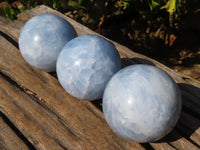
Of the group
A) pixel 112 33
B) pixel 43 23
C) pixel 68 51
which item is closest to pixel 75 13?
pixel 112 33

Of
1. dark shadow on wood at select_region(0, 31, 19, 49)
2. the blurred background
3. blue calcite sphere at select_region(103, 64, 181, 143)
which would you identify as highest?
blue calcite sphere at select_region(103, 64, 181, 143)

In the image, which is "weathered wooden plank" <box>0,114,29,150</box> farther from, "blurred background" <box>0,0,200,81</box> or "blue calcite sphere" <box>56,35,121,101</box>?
"blurred background" <box>0,0,200,81</box>

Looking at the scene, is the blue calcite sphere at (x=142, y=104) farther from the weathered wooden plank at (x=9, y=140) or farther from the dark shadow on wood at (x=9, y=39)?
the dark shadow on wood at (x=9, y=39)

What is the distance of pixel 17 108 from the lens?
180 cm

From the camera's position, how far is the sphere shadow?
164 cm

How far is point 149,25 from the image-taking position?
11.7 feet

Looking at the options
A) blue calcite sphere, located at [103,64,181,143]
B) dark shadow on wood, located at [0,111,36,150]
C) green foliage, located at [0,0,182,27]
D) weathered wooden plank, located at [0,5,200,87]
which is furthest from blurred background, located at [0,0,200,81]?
blue calcite sphere, located at [103,64,181,143]

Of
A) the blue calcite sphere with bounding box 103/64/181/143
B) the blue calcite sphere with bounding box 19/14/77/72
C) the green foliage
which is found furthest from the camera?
the green foliage

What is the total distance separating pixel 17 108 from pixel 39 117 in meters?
0.17

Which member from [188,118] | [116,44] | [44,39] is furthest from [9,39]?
[188,118]

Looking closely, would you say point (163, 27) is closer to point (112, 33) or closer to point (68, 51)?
point (112, 33)

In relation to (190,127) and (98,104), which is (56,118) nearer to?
(98,104)

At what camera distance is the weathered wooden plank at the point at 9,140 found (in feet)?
5.19

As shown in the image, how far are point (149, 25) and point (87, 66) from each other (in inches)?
85.3
